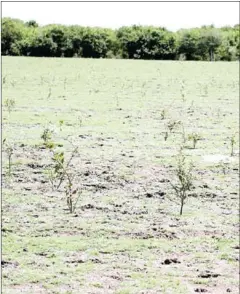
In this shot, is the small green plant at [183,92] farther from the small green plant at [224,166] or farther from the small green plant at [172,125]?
the small green plant at [224,166]

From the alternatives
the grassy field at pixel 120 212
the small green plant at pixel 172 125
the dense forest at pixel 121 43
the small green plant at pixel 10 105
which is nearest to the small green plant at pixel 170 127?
the small green plant at pixel 172 125

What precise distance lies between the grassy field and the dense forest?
170ft

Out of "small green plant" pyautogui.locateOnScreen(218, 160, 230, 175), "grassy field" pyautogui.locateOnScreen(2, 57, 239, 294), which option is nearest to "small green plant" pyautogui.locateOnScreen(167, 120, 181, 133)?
"grassy field" pyautogui.locateOnScreen(2, 57, 239, 294)

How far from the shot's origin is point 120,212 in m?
6.14

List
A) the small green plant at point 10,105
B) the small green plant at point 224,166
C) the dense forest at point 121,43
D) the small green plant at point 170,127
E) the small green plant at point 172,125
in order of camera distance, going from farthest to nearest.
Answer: the dense forest at point 121,43 < the small green plant at point 10,105 < the small green plant at point 172,125 < the small green plant at point 170,127 < the small green plant at point 224,166

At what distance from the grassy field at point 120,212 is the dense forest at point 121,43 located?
170ft

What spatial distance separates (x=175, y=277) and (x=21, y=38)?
64.0 metres

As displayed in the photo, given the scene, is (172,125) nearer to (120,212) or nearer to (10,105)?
(10,105)

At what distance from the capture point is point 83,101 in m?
15.5

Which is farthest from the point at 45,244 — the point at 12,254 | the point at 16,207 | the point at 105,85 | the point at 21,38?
the point at 21,38

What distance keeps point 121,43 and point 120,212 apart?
66.8m

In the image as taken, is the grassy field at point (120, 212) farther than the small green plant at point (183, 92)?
No

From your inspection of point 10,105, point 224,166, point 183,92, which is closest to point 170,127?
point 224,166

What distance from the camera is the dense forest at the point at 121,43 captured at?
63.2 m
